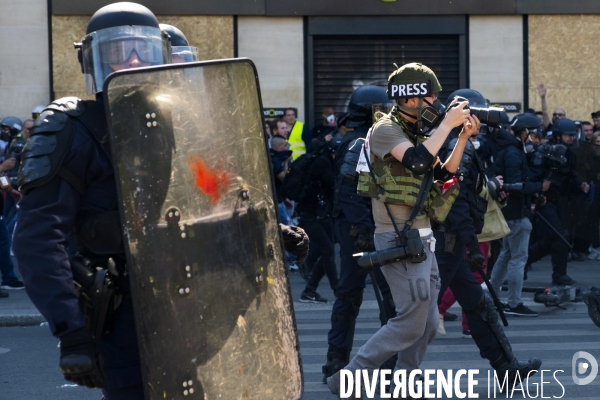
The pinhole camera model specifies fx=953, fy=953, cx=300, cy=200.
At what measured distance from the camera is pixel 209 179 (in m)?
3.09

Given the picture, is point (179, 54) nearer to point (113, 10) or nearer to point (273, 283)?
point (113, 10)

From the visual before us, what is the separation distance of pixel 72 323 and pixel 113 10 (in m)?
1.08

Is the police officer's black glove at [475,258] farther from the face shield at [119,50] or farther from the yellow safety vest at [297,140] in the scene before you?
the yellow safety vest at [297,140]

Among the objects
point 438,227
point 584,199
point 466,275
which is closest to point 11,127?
point 584,199

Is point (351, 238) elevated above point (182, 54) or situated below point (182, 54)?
below

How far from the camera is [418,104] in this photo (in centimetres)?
492

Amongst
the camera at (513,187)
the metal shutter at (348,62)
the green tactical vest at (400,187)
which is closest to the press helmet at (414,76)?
the green tactical vest at (400,187)

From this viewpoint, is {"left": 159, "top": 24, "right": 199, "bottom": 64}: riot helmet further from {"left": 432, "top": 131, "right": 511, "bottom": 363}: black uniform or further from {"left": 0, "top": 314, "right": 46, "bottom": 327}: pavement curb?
{"left": 0, "top": 314, "right": 46, "bottom": 327}: pavement curb

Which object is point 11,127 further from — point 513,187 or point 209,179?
point 209,179

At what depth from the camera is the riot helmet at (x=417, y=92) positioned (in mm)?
4887

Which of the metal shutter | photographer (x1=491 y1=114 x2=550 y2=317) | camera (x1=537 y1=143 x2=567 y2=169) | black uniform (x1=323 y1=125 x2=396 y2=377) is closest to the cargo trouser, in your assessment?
black uniform (x1=323 y1=125 x2=396 y2=377)

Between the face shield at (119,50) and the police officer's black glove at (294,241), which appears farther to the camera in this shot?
the police officer's black glove at (294,241)

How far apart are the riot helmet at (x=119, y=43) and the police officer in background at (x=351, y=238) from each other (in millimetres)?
2574

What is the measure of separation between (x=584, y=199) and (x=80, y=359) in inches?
345
